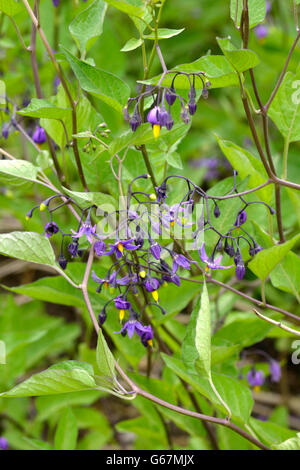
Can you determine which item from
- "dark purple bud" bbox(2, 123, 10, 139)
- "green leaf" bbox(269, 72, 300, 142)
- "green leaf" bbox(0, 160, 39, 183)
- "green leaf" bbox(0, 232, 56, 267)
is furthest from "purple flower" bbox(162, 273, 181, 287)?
"dark purple bud" bbox(2, 123, 10, 139)

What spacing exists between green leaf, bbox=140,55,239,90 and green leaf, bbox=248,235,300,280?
0.33m

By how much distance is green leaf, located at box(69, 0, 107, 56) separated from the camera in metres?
1.16

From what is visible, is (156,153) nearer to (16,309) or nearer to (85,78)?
(85,78)

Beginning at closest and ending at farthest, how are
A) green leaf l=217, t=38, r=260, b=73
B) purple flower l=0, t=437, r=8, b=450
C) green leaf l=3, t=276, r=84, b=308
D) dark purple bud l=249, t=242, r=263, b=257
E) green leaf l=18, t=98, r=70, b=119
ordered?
green leaf l=217, t=38, r=260, b=73 < green leaf l=18, t=98, r=70, b=119 < dark purple bud l=249, t=242, r=263, b=257 < green leaf l=3, t=276, r=84, b=308 < purple flower l=0, t=437, r=8, b=450

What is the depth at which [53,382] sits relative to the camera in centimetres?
94

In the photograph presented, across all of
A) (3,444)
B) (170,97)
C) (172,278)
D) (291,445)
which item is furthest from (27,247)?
(3,444)

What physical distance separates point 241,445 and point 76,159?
87cm

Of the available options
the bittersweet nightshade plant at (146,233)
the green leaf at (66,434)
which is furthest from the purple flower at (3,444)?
the green leaf at (66,434)

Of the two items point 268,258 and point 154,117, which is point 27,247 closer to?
point 154,117

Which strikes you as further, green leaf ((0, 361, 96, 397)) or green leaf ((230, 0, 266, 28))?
green leaf ((230, 0, 266, 28))

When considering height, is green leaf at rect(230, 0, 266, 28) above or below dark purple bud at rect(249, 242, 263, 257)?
above

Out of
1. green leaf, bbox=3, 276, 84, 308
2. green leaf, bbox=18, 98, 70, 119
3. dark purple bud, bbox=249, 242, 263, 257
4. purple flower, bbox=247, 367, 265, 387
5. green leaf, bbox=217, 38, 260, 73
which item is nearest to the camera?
green leaf, bbox=217, 38, 260, 73

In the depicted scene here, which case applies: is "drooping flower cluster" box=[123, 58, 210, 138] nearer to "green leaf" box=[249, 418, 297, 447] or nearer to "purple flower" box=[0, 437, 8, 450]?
"green leaf" box=[249, 418, 297, 447]

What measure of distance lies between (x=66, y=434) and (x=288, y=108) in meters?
1.05
